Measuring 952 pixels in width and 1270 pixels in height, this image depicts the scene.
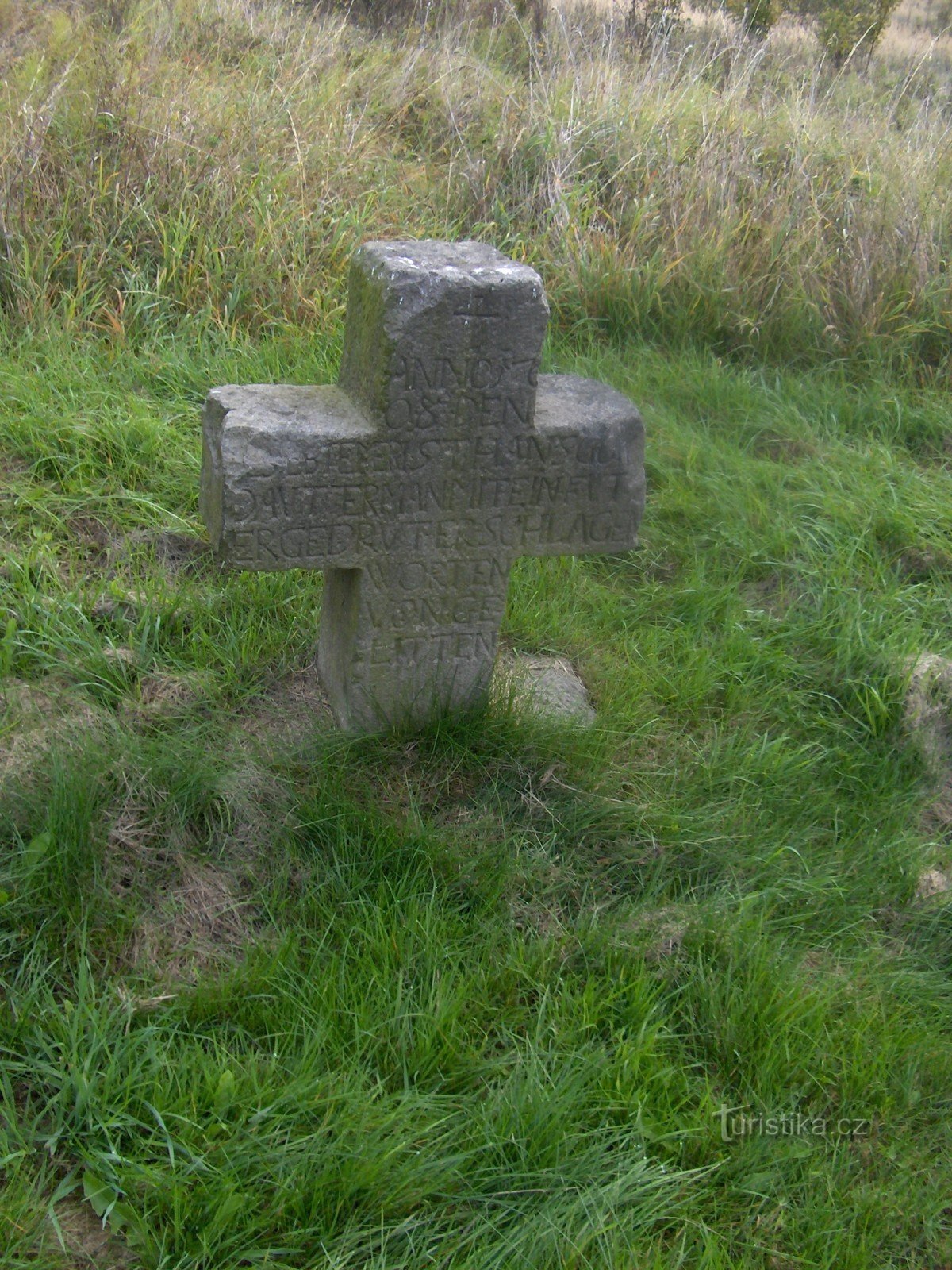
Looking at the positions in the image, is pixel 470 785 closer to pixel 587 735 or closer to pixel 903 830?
pixel 587 735

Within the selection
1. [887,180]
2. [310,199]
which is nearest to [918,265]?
[887,180]

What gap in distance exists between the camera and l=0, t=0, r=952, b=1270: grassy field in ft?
6.30

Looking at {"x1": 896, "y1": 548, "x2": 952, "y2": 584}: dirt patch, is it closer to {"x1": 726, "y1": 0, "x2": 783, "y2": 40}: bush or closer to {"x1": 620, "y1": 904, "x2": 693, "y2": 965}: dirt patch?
{"x1": 620, "y1": 904, "x2": 693, "y2": 965}: dirt patch

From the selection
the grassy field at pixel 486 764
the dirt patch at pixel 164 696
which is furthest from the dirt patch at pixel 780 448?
the dirt patch at pixel 164 696

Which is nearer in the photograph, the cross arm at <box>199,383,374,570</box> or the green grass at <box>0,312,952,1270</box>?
the green grass at <box>0,312,952,1270</box>

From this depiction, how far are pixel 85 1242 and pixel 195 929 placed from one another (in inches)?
23.5

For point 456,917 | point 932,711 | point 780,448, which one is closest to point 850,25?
point 780,448

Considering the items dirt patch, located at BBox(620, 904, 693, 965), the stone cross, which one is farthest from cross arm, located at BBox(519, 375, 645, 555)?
dirt patch, located at BBox(620, 904, 693, 965)

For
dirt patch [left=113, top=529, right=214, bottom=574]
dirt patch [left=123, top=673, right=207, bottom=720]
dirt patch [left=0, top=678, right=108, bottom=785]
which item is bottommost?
dirt patch [left=123, top=673, right=207, bottom=720]

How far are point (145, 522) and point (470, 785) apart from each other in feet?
4.07

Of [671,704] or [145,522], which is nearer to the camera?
[671,704]

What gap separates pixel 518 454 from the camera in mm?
2607

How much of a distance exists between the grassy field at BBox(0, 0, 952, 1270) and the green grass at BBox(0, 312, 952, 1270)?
10 mm

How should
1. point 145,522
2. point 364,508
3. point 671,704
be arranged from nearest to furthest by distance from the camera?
point 364,508 → point 671,704 → point 145,522
